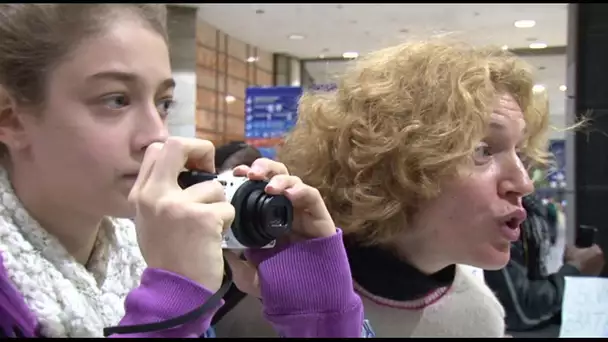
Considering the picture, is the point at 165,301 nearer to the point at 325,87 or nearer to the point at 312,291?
the point at 312,291

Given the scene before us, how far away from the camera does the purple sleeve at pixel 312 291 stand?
676 mm

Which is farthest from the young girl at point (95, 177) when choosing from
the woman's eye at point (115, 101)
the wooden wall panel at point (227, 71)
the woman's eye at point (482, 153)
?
the wooden wall panel at point (227, 71)

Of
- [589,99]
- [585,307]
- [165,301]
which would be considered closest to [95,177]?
[165,301]

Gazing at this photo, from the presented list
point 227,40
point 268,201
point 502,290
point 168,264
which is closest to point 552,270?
point 502,290

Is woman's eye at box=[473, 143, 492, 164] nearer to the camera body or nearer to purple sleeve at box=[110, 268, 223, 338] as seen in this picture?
the camera body

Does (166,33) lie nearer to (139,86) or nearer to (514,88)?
(139,86)

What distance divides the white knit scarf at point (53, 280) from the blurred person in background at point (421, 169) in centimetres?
16

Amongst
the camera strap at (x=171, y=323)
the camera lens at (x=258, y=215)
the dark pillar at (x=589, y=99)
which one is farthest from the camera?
the dark pillar at (x=589, y=99)

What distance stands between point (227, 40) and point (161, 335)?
5185 mm

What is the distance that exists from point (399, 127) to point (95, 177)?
38 cm

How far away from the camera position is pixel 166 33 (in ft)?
2.28

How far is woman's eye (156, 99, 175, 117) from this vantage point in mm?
647

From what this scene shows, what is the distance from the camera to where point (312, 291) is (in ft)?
2.23

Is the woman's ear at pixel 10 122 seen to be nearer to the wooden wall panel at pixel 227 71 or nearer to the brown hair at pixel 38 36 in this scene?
the brown hair at pixel 38 36
